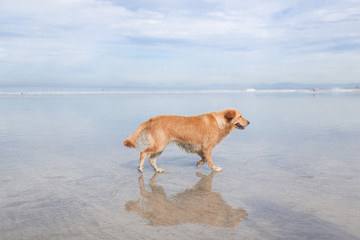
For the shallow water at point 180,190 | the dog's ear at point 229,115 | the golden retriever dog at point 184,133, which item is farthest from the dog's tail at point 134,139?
the dog's ear at point 229,115

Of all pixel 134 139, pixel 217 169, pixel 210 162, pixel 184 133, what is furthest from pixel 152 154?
pixel 217 169

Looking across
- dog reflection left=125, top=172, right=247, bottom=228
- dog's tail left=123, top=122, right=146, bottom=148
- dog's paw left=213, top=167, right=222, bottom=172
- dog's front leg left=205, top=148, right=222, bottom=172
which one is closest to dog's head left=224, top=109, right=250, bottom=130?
dog's front leg left=205, top=148, right=222, bottom=172

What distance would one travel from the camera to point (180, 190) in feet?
15.4

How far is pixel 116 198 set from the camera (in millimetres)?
4250

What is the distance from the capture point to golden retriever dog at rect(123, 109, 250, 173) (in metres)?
5.92

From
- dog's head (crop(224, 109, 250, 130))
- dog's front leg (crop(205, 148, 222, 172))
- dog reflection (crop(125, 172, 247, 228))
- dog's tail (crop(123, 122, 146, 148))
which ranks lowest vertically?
dog reflection (crop(125, 172, 247, 228))

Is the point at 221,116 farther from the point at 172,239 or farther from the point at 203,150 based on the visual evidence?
the point at 172,239

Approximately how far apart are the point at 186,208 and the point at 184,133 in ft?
7.53

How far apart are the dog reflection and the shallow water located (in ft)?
0.04

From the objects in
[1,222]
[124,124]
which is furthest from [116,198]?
[124,124]

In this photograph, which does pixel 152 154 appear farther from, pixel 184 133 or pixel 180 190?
pixel 180 190

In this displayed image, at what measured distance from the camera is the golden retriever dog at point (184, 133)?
19.4 feet

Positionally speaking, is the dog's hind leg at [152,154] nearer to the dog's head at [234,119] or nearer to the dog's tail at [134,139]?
the dog's tail at [134,139]

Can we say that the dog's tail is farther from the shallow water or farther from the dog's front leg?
the dog's front leg
